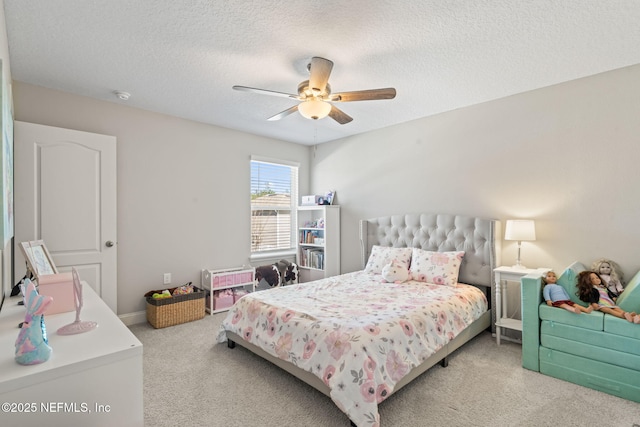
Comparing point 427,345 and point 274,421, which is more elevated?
point 427,345

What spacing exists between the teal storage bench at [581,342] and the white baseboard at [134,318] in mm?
3884

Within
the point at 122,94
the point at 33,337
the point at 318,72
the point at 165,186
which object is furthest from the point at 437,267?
the point at 122,94

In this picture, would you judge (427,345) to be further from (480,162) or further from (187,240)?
(187,240)

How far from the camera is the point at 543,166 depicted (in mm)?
3041

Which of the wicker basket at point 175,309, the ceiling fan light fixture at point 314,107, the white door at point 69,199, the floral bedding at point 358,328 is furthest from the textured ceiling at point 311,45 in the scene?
the wicker basket at point 175,309

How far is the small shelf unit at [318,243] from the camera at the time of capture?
4.68m

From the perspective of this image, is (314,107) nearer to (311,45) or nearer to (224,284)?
(311,45)

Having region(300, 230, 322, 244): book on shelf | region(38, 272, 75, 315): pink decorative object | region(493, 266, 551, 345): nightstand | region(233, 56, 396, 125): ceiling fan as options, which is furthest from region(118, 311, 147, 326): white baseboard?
region(493, 266, 551, 345): nightstand

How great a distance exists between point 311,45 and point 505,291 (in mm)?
2932

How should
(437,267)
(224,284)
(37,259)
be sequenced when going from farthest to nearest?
1. (224,284)
2. (437,267)
3. (37,259)

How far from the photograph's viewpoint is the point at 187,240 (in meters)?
3.98

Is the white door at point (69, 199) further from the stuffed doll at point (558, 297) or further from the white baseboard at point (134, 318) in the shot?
the stuffed doll at point (558, 297)

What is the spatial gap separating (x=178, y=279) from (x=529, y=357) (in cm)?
378

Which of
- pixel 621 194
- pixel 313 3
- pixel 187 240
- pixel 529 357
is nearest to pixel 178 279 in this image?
pixel 187 240
